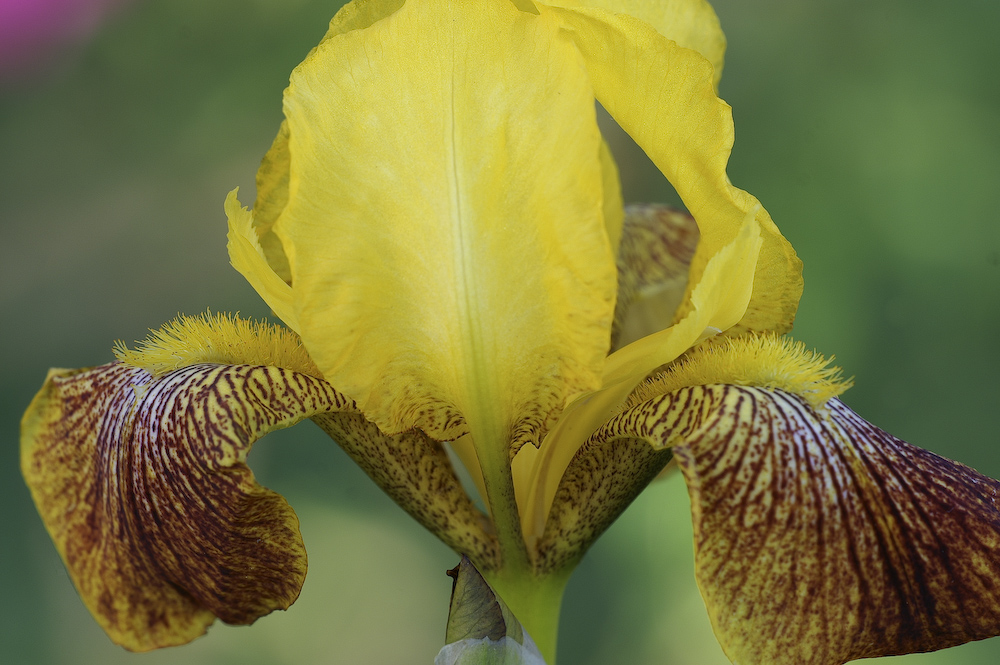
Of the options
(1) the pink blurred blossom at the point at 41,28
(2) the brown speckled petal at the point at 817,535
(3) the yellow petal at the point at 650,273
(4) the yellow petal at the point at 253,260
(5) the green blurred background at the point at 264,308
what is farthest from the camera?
(1) the pink blurred blossom at the point at 41,28

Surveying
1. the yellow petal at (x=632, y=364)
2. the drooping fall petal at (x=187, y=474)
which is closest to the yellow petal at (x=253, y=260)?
the drooping fall petal at (x=187, y=474)

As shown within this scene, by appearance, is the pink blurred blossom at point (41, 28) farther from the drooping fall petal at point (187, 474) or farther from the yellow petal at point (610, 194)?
the yellow petal at point (610, 194)

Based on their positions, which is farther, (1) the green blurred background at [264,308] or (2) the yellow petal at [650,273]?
(1) the green blurred background at [264,308]

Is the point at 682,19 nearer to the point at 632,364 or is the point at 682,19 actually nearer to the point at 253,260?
the point at 632,364

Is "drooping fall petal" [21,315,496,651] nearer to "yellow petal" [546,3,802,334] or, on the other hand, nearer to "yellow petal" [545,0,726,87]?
"yellow petal" [546,3,802,334]

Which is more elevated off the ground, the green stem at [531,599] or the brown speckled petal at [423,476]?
the brown speckled petal at [423,476]

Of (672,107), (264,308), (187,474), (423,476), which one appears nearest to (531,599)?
(423,476)
